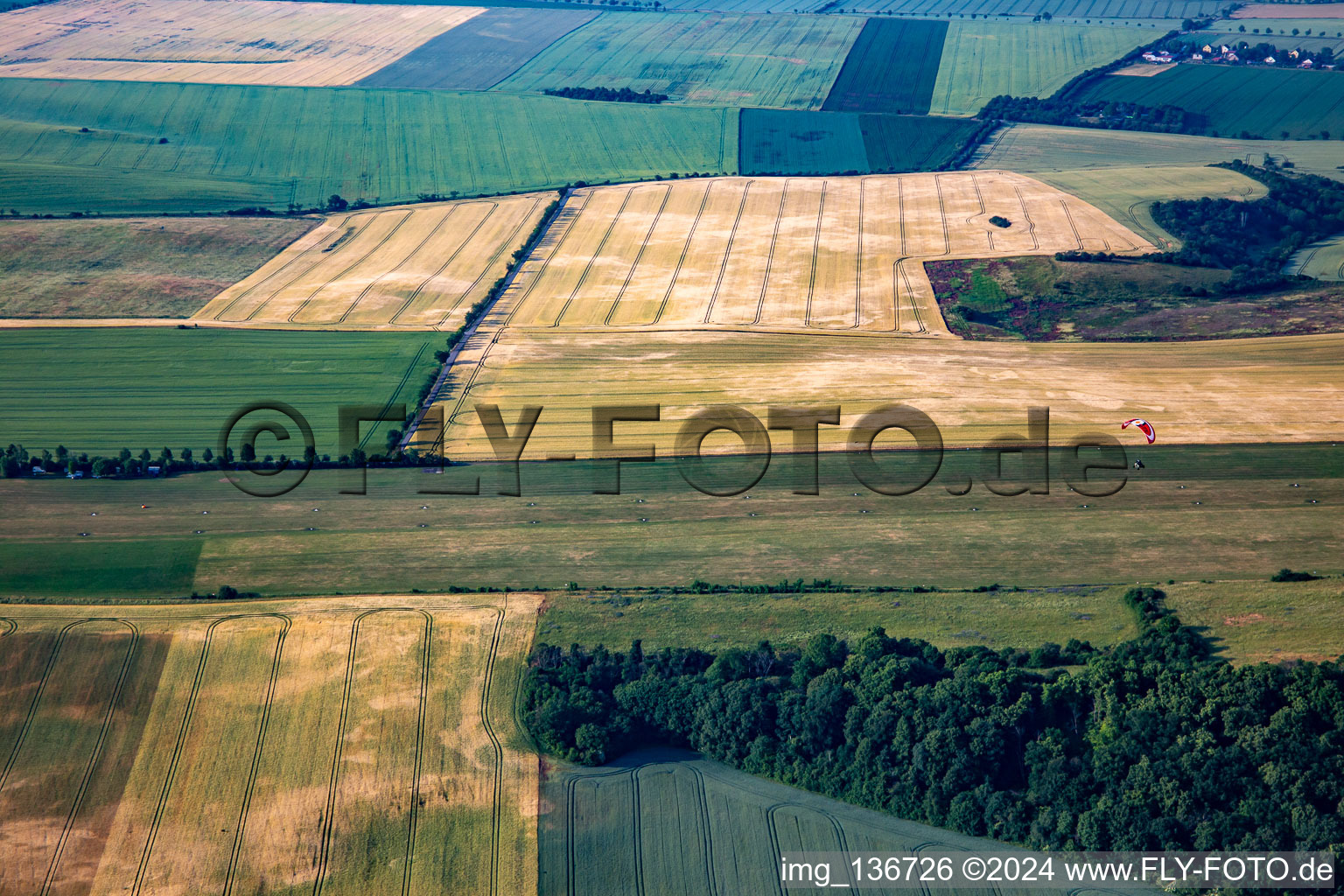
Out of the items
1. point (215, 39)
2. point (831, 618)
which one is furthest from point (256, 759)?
point (215, 39)

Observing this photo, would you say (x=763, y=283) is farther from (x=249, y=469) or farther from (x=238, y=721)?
(x=238, y=721)

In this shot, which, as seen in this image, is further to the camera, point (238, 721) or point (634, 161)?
point (634, 161)

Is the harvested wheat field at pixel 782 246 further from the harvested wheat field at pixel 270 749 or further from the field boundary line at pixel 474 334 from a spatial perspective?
the harvested wheat field at pixel 270 749

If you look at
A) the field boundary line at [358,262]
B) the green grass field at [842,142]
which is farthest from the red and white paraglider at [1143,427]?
the field boundary line at [358,262]

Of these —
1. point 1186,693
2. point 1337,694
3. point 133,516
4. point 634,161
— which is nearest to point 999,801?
point 1186,693

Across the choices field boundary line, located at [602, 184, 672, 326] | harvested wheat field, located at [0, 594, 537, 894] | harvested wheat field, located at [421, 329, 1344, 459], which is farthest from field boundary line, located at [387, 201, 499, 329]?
harvested wheat field, located at [0, 594, 537, 894]

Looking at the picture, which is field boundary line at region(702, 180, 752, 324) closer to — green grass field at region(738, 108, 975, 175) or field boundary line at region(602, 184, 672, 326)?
field boundary line at region(602, 184, 672, 326)

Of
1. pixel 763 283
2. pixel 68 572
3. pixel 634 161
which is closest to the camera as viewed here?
pixel 68 572
